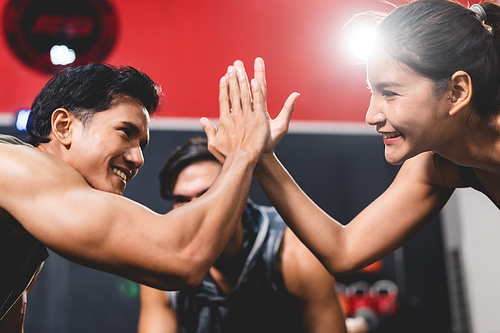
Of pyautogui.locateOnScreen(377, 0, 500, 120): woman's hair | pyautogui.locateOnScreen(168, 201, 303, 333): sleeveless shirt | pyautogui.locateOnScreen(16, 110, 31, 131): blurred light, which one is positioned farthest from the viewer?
pyautogui.locateOnScreen(16, 110, 31, 131): blurred light

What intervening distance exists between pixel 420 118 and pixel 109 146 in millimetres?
832

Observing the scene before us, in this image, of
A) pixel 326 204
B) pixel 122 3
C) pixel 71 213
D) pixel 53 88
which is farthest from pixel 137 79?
pixel 122 3

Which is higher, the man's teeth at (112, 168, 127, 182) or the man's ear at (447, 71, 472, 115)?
the man's ear at (447, 71, 472, 115)

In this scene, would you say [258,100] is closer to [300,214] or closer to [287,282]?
[300,214]

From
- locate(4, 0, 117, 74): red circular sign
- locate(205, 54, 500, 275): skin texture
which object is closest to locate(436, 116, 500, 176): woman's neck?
locate(205, 54, 500, 275): skin texture

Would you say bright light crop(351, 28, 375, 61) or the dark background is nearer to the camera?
bright light crop(351, 28, 375, 61)

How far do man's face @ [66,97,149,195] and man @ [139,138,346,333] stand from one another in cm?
62

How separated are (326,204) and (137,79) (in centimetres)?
174

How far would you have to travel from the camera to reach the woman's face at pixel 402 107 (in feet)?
3.77

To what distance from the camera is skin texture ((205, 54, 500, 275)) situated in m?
1.16

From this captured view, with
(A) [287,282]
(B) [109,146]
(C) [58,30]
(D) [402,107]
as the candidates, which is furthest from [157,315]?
(C) [58,30]

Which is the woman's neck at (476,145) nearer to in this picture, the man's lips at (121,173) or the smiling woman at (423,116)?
the smiling woman at (423,116)

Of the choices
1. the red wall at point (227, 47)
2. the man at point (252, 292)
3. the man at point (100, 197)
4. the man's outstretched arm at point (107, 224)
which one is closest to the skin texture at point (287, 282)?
the man at point (252, 292)

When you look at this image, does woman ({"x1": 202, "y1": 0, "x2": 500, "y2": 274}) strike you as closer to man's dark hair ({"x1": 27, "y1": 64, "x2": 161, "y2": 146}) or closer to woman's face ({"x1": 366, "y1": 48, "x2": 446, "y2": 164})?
woman's face ({"x1": 366, "y1": 48, "x2": 446, "y2": 164})
